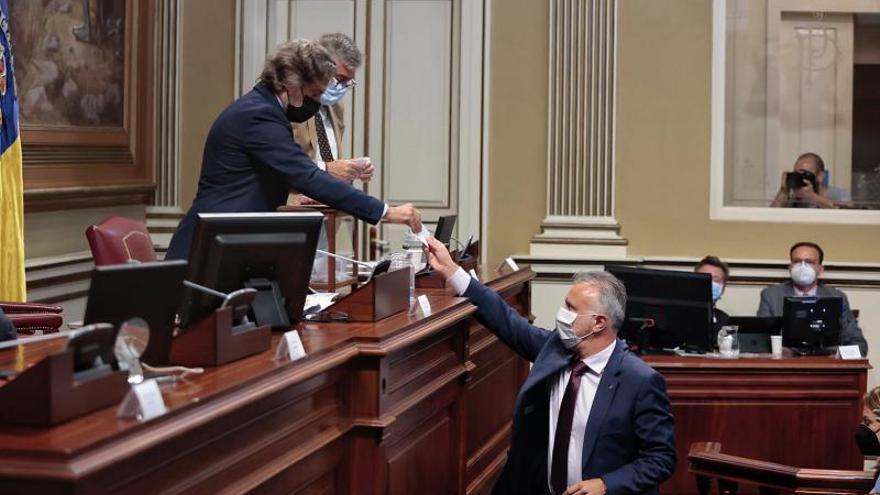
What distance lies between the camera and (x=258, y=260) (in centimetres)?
337

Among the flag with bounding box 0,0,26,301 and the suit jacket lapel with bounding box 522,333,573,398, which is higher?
the flag with bounding box 0,0,26,301

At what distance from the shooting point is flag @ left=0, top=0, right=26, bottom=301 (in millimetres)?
6000

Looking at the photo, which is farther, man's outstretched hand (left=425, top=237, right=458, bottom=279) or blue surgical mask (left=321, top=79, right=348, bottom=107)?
blue surgical mask (left=321, top=79, right=348, bottom=107)

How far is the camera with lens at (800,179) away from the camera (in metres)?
8.52

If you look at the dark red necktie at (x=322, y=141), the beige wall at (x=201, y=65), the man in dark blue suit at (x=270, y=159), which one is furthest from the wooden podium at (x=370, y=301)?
the beige wall at (x=201, y=65)

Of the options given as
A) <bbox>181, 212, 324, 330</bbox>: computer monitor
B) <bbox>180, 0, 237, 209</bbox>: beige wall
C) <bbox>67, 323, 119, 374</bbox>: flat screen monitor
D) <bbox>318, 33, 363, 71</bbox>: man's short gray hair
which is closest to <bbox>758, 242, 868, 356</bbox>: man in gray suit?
<bbox>318, 33, 363, 71</bbox>: man's short gray hair

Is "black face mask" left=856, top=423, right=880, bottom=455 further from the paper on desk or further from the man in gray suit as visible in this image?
the man in gray suit

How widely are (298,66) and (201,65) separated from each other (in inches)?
180

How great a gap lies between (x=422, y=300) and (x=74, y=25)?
13.4 feet

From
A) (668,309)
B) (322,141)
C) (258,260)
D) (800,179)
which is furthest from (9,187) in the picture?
(800,179)

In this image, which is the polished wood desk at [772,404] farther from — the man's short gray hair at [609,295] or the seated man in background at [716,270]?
the man's short gray hair at [609,295]

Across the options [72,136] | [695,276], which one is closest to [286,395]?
[695,276]

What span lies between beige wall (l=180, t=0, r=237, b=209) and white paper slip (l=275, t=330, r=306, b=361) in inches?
228

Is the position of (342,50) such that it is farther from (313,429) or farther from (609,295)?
(313,429)
